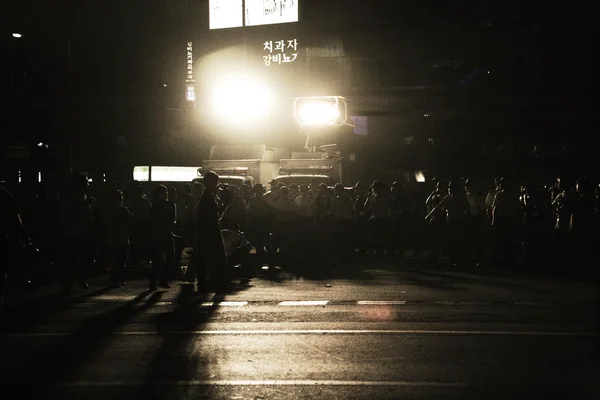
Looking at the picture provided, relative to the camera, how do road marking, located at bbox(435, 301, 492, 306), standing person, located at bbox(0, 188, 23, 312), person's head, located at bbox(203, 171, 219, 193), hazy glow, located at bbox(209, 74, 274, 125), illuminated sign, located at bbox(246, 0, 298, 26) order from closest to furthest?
standing person, located at bbox(0, 188, 23, 312) < road marking, located at bbox(435, 301, 492, 306) < person's head, located at bbox(203, 171, 219, 193) < hazy glow, located at bbox(209, 74, 274, 125) < illuminated sign, located at bbox(246, 0, 298, 26)

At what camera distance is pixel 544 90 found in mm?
54688

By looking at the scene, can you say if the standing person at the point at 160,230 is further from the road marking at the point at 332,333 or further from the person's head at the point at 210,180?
the road marking at the point at 332,333

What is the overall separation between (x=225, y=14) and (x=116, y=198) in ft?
113

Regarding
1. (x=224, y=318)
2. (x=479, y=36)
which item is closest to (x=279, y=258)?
(x=224, y=318)

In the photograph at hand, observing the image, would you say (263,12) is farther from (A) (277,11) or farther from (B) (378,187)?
(B) (378,187)

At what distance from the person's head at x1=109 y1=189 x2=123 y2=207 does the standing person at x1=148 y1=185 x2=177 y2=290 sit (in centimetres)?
127

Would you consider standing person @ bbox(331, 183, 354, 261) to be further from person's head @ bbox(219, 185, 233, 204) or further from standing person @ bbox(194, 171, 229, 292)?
standing person @ bbox(194, 171, 229, 292)

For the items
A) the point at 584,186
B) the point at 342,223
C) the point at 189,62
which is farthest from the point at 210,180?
the point at 189,62

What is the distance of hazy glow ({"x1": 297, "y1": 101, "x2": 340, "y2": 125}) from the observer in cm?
2747

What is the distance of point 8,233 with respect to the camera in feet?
28.0

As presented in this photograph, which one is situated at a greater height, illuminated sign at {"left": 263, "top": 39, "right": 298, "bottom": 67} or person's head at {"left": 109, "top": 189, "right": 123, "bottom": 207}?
illuminated sign at {"left": 263, "top": 39, "right": 298, "bottom": 67}

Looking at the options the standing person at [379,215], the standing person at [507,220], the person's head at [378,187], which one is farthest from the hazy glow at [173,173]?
the standing person at [507,220]

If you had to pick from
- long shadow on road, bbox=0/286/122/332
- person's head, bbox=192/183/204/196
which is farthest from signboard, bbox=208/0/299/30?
long shadow on road, bbox=0/286/122/332

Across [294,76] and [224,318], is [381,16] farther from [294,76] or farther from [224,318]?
[224,318]
